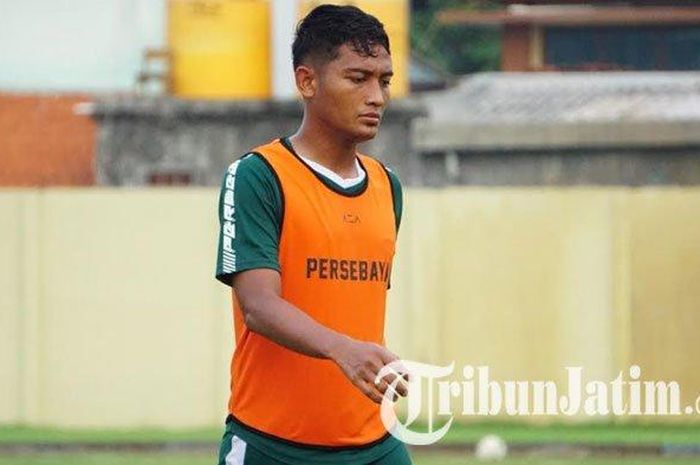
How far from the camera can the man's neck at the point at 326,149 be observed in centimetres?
633

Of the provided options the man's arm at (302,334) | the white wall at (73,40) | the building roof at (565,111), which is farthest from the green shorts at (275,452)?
the white wall at (73,40)

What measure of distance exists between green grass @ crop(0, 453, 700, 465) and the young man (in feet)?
31.6

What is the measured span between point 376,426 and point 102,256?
1328cm

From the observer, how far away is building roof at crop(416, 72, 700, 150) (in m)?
27.7

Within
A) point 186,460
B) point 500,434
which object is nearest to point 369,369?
point 186,460

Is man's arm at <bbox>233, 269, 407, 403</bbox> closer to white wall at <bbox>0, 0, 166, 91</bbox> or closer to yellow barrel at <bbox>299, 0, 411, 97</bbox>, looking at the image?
yellow barrel at <bbox>299, 0, 411, 97</bbox>

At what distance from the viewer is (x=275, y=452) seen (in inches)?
248

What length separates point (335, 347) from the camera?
5734 millimetres

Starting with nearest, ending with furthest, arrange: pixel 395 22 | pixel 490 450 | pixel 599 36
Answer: pixel 490 450 → pixel 395 22 → pixel 599 36

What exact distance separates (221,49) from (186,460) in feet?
42.4

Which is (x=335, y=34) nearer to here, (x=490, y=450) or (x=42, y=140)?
(x=490, y=450)

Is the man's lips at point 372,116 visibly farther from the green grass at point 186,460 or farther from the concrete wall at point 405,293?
the concrete wall at point 405,293

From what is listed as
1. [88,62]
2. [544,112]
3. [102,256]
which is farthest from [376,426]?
[544,112]

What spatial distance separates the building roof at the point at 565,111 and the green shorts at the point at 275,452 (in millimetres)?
21415
